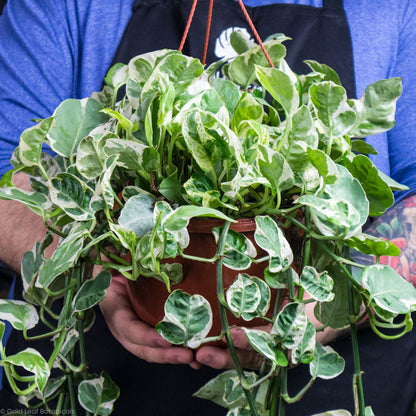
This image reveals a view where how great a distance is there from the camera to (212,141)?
0.35 metres

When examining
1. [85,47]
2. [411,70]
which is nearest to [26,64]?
[85,47]

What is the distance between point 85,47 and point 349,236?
2.64 feet

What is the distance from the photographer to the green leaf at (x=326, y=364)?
38 centimetres

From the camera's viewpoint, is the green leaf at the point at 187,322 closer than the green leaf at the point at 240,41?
Yes

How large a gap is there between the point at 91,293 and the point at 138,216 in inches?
3.2

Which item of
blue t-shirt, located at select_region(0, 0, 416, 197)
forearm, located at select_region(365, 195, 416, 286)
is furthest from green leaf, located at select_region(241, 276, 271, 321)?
blue t-shirt, located at select_region(0, 0, 416, 197)

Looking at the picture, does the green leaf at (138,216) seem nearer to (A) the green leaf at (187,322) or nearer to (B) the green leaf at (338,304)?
(A) the green leaf at (187,322)

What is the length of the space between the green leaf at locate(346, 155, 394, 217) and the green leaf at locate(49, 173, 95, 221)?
0.21 meters

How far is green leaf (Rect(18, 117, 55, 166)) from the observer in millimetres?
370

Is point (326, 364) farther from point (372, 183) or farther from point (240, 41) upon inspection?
point (240, 41)

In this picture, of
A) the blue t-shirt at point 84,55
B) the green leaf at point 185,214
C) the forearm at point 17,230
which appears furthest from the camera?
the blue t-shirt at point 84,55

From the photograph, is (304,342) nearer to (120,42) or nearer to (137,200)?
(137,200)

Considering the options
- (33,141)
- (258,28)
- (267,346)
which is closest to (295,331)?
(267,346)

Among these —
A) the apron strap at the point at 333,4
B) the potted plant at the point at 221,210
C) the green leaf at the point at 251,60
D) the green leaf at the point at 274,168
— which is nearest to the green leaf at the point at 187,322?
the potted plant at the point at 221,210
